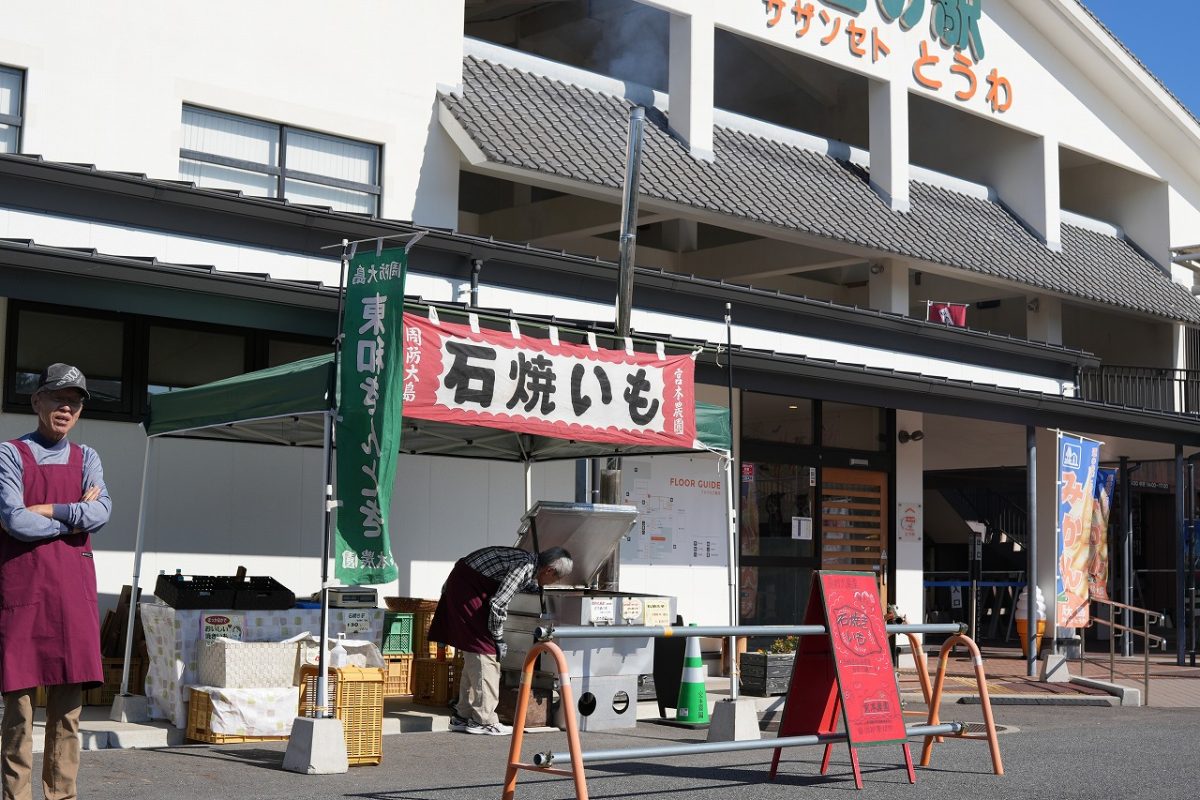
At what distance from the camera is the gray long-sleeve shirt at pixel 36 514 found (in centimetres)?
632

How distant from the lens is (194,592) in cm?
1102

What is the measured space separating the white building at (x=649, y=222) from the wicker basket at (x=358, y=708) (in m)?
3.48

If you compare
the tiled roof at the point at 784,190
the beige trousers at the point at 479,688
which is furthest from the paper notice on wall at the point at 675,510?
the beige trousers at the point at 479,688

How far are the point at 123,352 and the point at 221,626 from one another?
314 centimetres

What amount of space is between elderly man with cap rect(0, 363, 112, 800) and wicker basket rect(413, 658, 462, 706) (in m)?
6.53

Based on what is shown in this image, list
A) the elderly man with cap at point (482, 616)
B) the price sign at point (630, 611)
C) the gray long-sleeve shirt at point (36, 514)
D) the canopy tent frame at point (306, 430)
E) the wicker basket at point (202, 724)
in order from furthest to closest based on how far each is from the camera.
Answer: the price sign at point (630, 611) → the elderly man with cap at point (482, 616) → the wicker basket at point (202, 724) → the canopy tent frame at point (306, 430) → the gray long-sleeve shirt at point (36, 514)

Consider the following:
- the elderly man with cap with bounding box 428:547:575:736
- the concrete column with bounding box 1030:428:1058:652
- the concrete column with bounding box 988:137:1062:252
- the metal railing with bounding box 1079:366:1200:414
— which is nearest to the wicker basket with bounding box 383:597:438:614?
the elderly man with cap with bounding box 428:547:575:736

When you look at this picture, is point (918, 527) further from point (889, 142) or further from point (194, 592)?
point (194, 592)

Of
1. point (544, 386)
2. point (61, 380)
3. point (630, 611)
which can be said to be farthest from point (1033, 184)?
point (61, 380)

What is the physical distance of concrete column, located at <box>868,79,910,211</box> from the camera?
2186cm

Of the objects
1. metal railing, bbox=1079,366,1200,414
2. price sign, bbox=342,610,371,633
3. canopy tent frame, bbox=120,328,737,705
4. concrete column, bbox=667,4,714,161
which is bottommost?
price sign, bbox=342,610,371,633

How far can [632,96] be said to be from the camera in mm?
19547

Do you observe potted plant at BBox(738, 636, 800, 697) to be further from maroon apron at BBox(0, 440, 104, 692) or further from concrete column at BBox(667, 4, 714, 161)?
maroon apron at BBox(0, 440, 104, 692)

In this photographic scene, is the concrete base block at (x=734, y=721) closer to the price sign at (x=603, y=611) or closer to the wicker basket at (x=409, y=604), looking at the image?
the price sign at (x=603, y=611)
